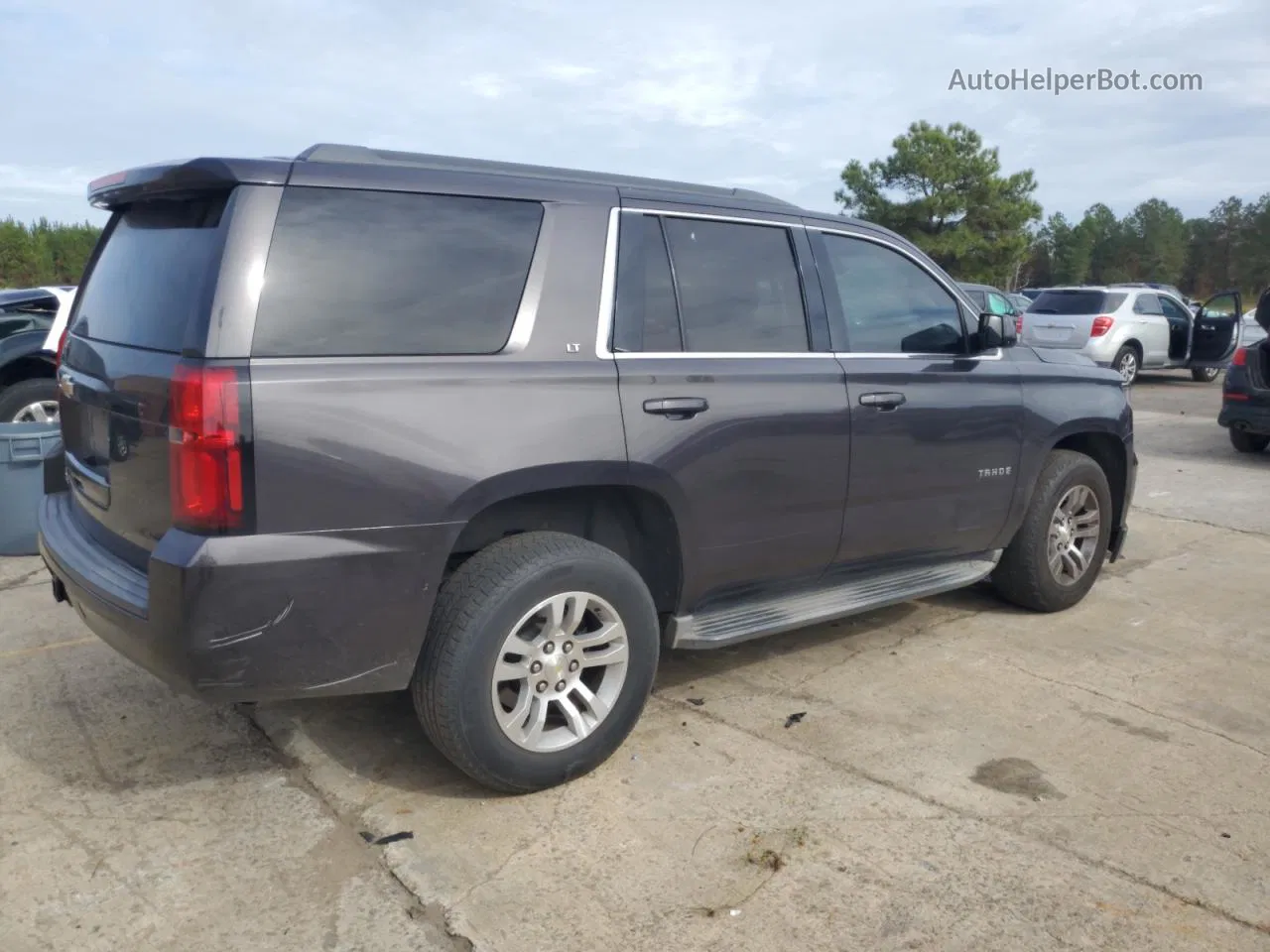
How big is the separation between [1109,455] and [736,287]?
2.67m

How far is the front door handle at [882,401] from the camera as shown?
4203 millimetres

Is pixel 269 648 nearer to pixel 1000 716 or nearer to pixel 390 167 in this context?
pixel 390 167

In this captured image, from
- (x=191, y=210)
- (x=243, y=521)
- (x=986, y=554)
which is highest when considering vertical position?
(x=191, y=210)

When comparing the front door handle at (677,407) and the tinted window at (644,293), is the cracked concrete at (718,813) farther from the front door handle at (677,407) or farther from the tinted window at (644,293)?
the tinted window at (644,293)

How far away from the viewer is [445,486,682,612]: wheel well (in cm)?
340

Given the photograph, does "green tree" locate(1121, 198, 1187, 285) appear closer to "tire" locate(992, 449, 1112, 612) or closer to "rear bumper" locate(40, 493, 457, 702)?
"tire" locate(992, 449, 1112, 612)

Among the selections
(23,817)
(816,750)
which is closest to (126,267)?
(23,817)

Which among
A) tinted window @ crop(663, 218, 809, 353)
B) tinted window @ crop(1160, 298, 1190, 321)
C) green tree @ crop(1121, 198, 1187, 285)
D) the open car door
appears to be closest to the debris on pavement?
tinted window @ crop(663, 218, 809, 353)

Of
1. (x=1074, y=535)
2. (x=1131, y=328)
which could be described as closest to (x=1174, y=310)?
(x=1131, y=328)

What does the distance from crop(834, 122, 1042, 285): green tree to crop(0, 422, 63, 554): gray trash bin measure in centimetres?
4013

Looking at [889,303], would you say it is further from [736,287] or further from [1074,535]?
[1074,535]

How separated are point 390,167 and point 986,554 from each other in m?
3.25

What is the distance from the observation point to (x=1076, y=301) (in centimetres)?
1673

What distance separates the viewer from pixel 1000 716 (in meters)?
4.05
